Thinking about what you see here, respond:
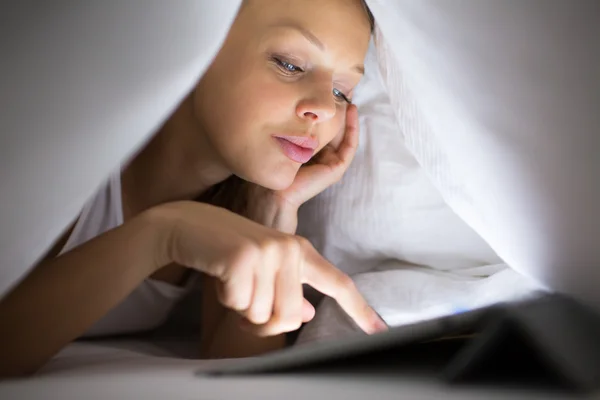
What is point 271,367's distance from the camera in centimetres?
37

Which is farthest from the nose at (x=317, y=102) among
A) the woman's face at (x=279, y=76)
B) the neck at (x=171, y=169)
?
the neck at (x=171, y=169)

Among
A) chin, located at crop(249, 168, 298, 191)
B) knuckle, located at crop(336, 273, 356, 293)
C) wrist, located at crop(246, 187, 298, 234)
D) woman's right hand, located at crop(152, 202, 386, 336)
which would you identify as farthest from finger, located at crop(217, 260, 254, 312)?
wrist, located at crop(246, 187, 298, 234)

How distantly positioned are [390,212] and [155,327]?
1.54 ft

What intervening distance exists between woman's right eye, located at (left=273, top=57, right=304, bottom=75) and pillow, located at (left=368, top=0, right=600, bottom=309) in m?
0.14

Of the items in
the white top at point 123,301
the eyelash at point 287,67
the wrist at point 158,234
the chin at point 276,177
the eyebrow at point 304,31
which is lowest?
the white top at point 123,301

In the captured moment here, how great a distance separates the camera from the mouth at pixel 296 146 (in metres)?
0.73

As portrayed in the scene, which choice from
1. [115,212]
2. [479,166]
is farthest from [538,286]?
[115,212]

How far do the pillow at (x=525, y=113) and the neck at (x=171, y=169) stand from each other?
0.39 m

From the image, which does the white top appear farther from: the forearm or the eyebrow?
the eyebrow

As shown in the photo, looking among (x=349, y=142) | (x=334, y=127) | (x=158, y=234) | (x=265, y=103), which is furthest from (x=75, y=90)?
(x=349, y=142)

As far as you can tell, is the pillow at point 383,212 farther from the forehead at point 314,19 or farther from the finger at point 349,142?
the forehead at point 314,19

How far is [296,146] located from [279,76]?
99mm

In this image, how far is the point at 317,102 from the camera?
2.28ft

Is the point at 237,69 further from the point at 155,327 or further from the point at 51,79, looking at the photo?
the point at 155,327
